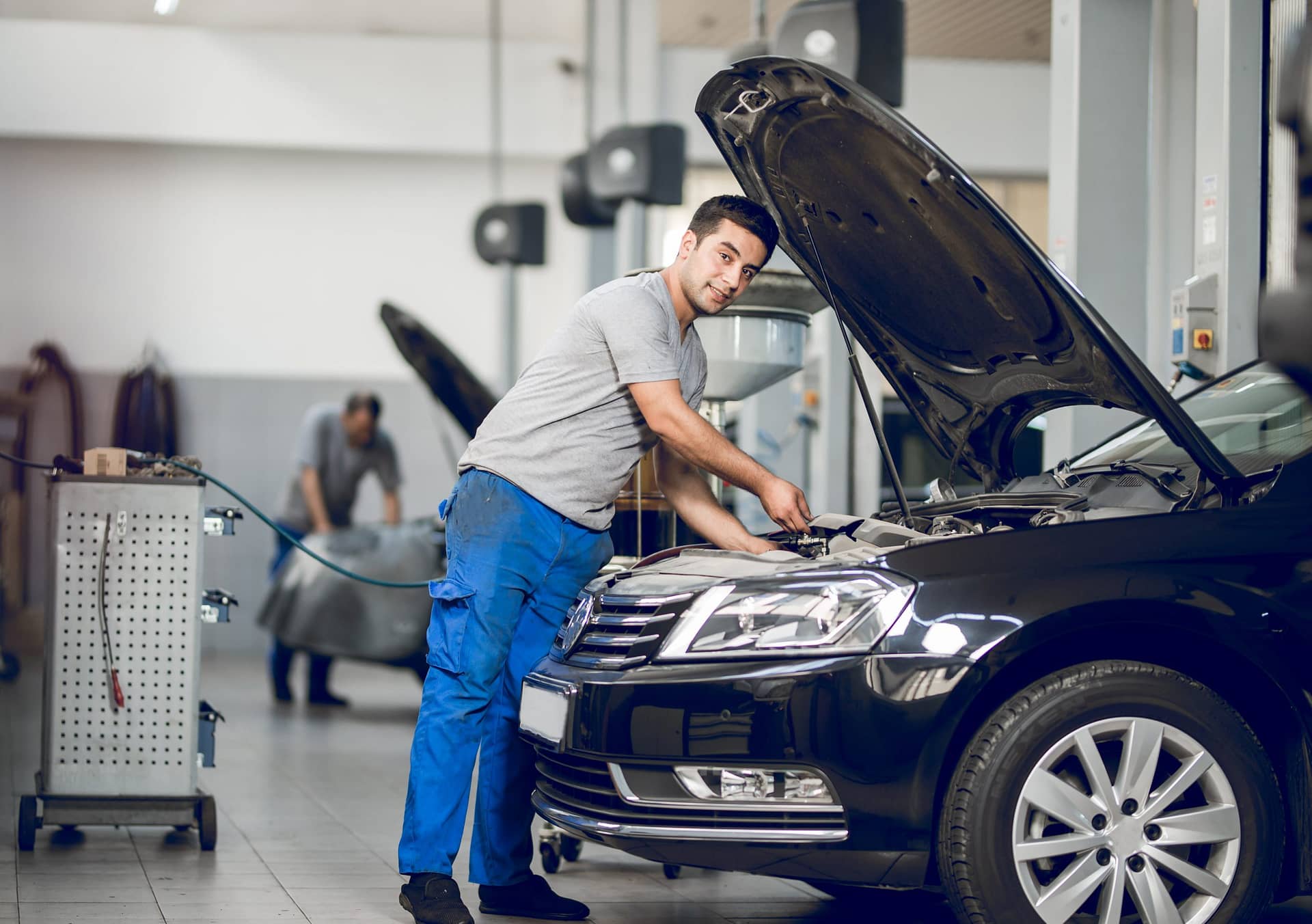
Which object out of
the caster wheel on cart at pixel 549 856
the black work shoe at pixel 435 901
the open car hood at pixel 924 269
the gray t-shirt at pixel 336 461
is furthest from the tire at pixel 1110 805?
the gray t-shirt at pixel 336 461

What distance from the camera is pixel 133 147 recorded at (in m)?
13.7

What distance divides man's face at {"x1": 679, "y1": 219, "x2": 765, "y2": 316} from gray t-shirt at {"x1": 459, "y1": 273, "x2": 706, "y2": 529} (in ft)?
0.33

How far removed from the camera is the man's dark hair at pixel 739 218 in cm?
371

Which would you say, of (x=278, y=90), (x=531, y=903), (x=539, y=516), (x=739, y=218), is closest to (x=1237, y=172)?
(x=739, y=218)

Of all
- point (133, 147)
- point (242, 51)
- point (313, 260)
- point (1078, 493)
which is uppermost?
point (242, 51)

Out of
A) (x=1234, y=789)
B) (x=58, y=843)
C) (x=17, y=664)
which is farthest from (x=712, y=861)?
(x=17, y=664)

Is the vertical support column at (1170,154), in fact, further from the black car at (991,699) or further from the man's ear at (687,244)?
the black car at (991,699)

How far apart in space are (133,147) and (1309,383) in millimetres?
12794

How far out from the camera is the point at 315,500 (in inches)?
386

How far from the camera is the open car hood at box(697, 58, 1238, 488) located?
10.7ft

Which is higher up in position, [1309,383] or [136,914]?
[1309,383]

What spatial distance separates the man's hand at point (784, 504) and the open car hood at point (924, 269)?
0.62 metres

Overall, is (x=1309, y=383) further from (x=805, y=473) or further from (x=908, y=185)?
(x=805, y=473)

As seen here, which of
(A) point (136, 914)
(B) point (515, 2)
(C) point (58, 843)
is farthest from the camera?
(B) point (515, 2)
